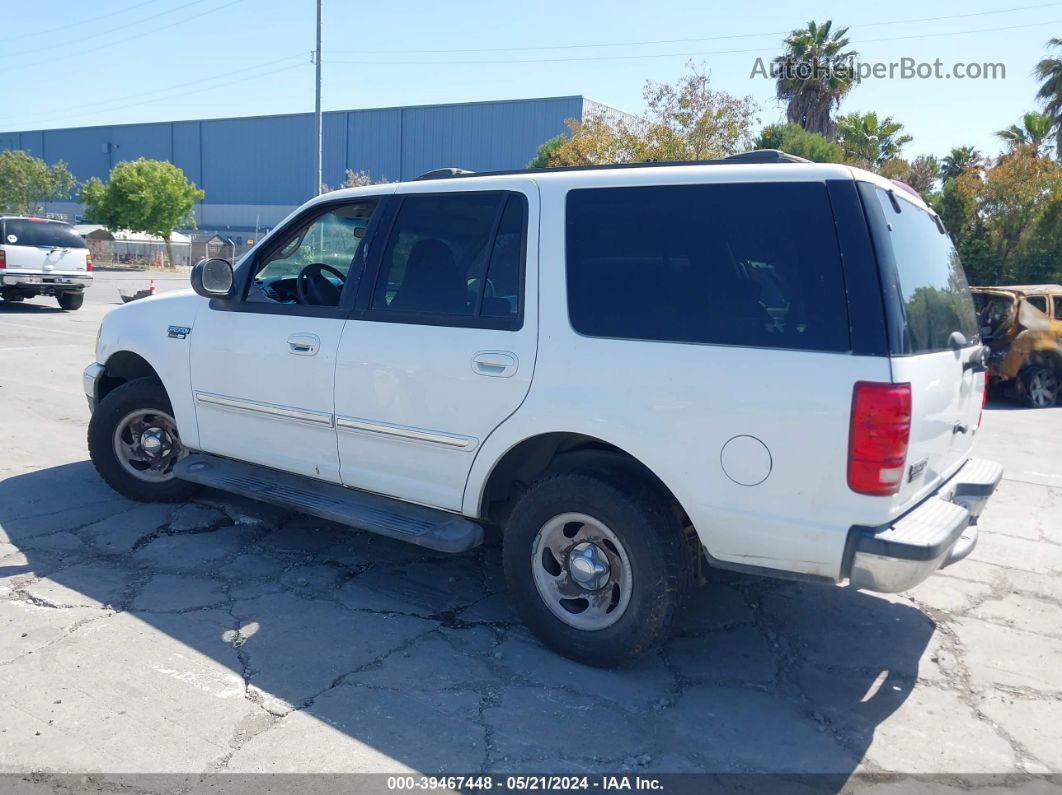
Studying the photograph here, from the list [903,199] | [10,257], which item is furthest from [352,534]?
[10,257]

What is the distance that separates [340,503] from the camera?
4395mm

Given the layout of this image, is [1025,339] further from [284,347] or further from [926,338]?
[284,347]

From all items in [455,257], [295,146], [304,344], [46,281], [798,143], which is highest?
[295,146]

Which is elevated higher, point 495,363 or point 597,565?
point 495,363

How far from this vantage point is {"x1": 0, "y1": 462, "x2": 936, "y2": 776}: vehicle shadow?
10.2 feet

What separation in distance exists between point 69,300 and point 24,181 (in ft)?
134

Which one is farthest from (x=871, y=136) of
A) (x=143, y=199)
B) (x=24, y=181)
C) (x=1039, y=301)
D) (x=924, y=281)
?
(x=24, y=181)

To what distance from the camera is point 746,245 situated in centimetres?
336

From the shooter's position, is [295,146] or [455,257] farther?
[295,146]

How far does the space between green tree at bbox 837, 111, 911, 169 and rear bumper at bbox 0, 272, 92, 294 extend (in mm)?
23902

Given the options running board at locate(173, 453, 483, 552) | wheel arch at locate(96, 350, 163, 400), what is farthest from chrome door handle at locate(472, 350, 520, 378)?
wheel arch at locate(96, 350, 163, 400)

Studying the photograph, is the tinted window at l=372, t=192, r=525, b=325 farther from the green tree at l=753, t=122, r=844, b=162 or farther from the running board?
the green tree at l=753, t=122, r=844, b=162

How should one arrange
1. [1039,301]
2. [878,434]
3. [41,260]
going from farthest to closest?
[41,260] → [1039,301] → [878,434]

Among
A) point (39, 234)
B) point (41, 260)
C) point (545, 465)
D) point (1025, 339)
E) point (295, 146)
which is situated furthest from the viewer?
point (295, 146)
